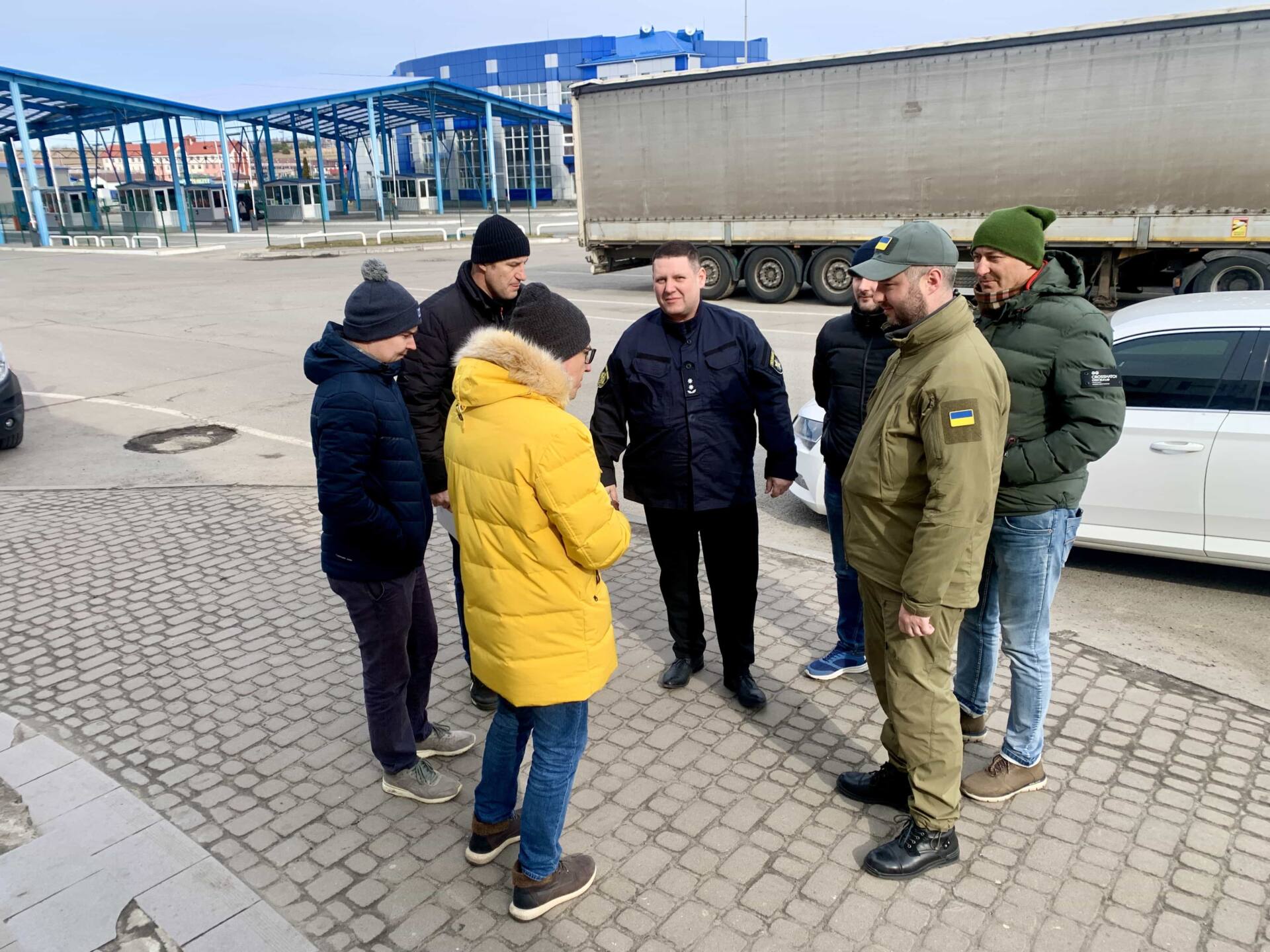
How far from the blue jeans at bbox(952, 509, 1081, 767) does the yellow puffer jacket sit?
1.40 m

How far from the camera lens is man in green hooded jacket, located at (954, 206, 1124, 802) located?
295cm

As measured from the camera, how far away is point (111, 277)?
24.6 metres

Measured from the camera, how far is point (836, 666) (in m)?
4.18

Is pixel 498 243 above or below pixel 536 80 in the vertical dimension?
below

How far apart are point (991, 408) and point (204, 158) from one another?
136759 mm

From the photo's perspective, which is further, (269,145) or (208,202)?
(269,145)

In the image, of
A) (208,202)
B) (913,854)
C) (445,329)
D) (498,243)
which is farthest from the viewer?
(208,202)

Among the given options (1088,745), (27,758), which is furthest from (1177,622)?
(27,758)

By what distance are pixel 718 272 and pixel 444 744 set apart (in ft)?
47.2

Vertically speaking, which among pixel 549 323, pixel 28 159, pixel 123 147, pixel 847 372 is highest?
pixel 123 147

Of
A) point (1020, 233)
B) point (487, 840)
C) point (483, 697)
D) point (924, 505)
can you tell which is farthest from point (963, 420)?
point (483, 697)

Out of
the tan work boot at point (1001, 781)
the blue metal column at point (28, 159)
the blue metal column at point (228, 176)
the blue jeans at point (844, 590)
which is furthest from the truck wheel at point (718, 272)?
the blue metal column at point (228, 176)

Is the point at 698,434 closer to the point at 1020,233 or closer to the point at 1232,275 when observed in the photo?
the point at 1020,233

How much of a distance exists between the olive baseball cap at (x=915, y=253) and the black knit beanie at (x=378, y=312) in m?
1.46
